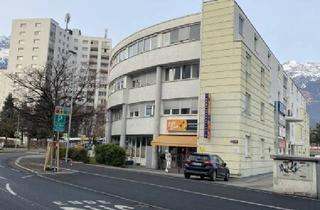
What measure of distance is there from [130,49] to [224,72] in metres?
16.2

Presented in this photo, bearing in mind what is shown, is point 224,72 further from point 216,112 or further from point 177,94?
point 177,94

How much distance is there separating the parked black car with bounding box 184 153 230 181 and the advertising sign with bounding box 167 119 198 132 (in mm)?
9760

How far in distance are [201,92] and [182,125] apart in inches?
169

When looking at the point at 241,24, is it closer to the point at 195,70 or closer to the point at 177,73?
the point at 195,70

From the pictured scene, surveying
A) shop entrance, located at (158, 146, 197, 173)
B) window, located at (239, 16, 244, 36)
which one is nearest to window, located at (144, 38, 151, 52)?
shop entrance, located at (158, 146, 197, 173)

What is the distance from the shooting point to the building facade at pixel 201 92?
118ft

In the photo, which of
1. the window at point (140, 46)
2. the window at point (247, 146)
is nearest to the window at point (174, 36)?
the window at point (140, 46)

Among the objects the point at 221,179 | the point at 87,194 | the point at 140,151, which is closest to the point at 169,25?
the point at 140,151

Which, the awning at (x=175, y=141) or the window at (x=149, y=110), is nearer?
the awning at (x=175, y=141)

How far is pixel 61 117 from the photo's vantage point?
28.1m

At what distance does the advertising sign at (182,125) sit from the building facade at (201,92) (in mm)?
84

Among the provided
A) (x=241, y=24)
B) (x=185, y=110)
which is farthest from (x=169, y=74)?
(x=241, y=24)

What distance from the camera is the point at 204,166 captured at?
28.8m

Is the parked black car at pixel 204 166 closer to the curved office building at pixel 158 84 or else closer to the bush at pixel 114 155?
the curved office building at pixel 158 84
